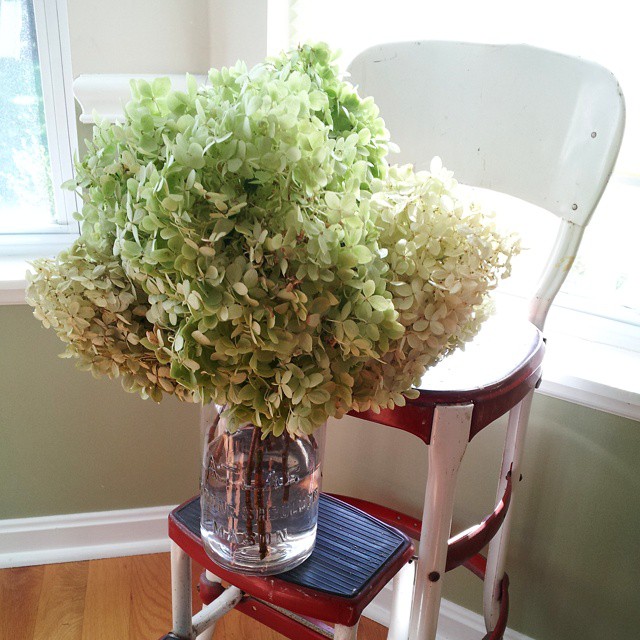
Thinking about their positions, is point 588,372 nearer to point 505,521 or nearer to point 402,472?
point 505,521

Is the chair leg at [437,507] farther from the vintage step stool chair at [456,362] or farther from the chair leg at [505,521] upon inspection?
the chair leg at [505,521]

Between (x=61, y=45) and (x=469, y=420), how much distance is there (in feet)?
3.49

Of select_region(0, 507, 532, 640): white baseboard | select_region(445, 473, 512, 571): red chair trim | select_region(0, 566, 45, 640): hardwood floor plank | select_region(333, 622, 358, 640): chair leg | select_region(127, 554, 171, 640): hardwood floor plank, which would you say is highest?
select_region(445, 473, 512, 571): red chair trim

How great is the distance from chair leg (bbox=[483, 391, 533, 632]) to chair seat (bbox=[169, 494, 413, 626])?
0.25 metres

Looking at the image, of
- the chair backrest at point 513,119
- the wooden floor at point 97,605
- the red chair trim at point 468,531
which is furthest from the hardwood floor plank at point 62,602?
the chair backrest at point 513,119

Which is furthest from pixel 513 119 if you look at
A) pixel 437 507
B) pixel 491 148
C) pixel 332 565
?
pixel 332 565

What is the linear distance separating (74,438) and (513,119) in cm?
103

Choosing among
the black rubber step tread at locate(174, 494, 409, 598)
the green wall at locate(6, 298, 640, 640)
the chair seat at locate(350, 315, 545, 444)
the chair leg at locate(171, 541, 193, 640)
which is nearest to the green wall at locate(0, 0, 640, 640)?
the green wall at locate(6, 298, 640, 640)

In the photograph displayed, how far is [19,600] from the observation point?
140 cm

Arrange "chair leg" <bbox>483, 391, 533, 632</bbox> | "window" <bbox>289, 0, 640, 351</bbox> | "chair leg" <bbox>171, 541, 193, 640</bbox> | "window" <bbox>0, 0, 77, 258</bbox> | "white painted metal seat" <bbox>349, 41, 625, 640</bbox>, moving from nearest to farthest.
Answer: "white painted metal seat" <bbox>349, 41, 625, 640</bbox>
"chair leg" <bbox>171, 541, 193, 640</bbox>
"chair leg" <bbox>483, 391, 533, 632</bbox>
"window" <bbox>289, 0, 640, 351</bbox>
"window" <bbox>0, 0, 77, 258</bbox>

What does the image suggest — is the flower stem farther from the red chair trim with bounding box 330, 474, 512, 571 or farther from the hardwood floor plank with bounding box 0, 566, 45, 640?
the hardwood floor plank with bounding box 0, 566, 45, 640

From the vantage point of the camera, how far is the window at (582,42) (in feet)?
3.79

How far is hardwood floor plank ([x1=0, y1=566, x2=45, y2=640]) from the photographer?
52.7 inches

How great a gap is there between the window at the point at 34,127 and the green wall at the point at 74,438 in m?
0.24
